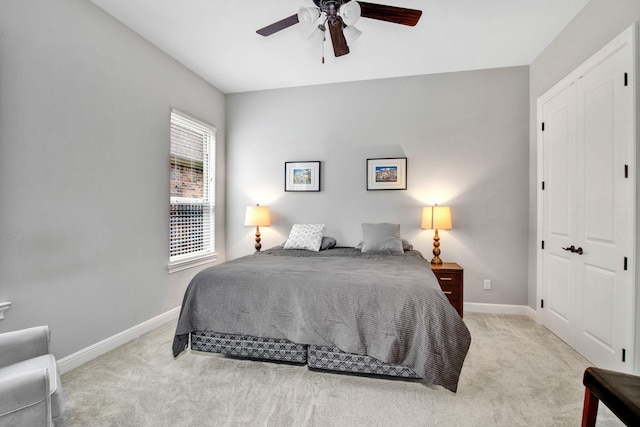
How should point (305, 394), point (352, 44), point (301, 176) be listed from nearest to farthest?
point (305, 394) → point (352, 44) → point (301, 176)

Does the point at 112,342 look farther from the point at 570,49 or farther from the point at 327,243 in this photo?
the point at 570,49

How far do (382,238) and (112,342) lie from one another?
2.79 metres

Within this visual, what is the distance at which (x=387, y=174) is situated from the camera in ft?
12.7

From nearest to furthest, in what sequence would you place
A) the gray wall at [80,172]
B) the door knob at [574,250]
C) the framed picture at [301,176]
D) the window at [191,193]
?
the gray wall at [80,172], the door knob at [574,250], the window at [191,193], the framed picture at [301,176]

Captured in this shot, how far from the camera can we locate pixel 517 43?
3.09 meters

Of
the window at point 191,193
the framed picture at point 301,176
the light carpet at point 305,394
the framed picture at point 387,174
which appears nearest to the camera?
the light carpet at point 305,394

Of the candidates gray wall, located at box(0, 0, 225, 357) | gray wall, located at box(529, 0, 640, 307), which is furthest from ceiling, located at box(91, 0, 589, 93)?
gray wall, located at box(0, 0, 225, 357)

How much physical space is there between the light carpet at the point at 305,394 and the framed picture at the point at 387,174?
2.04m

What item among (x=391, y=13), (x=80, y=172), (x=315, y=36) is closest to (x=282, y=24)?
(x=315, y=36)

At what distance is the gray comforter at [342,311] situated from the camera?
6.34 feet

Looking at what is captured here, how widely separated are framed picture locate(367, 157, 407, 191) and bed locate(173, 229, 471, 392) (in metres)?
1.53

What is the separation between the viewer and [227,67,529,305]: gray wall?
141 inches

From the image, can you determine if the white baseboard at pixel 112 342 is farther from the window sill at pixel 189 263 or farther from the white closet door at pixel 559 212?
the white closet door at pixel 559 212

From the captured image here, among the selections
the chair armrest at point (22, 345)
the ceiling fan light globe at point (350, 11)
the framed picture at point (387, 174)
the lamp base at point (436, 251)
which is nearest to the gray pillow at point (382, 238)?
the lamp base at point (436, 251)
